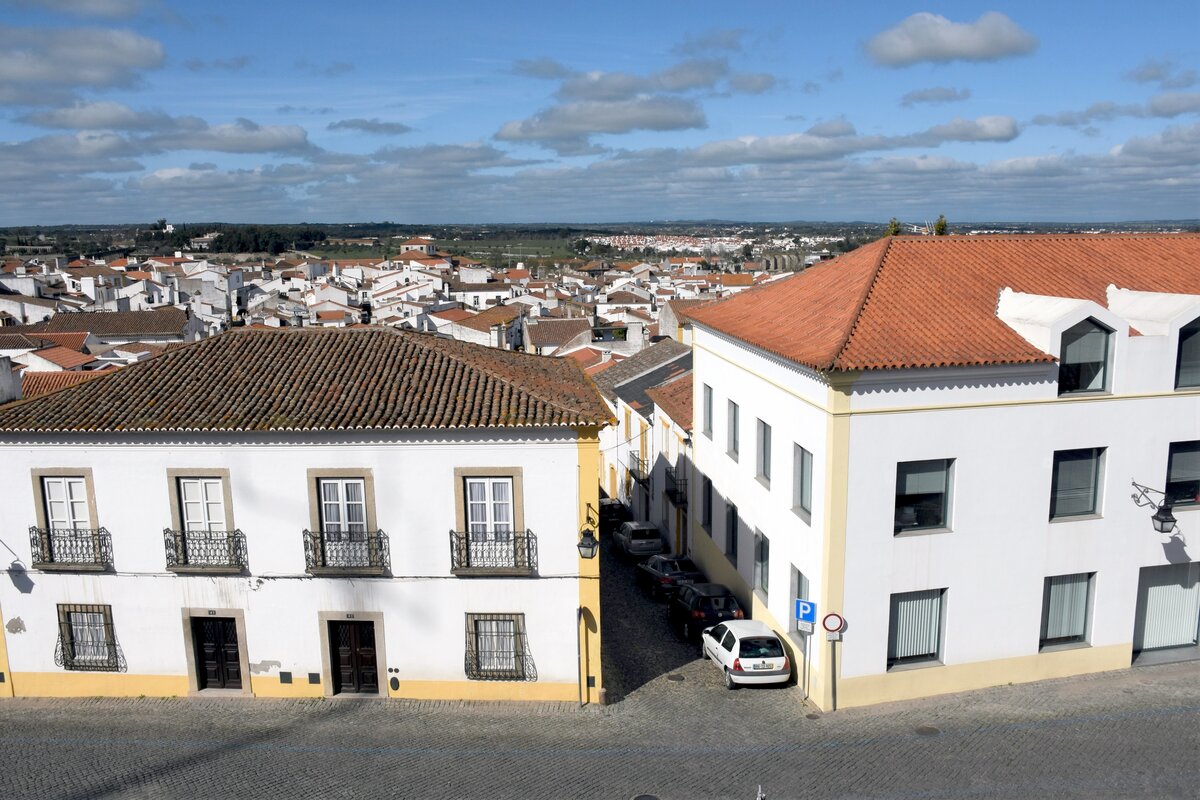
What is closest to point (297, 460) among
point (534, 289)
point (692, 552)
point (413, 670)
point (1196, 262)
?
point (413, 670)

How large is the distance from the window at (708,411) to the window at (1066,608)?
31.1ft

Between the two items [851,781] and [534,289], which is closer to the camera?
[851,781]

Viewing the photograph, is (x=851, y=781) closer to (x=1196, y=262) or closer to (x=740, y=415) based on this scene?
(x=740, y=415)

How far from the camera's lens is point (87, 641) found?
1870cm

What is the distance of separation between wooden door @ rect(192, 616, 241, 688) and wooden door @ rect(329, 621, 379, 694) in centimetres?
191

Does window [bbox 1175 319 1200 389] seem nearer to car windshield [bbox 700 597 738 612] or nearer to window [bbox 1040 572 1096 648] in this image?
window [bbox 1040 572 1096 648]

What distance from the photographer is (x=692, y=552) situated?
27891 millimetres

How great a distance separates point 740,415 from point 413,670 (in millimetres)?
9630

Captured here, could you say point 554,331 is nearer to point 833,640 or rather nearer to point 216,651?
point 216,651

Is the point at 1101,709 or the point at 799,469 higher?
the point at 799,469

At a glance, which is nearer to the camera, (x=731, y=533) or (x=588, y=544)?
(x=588, y=544)

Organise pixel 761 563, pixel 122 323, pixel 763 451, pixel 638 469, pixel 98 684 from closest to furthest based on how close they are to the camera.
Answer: pixel 98 684 < pixel 763 451 < pixel 761 563 < pixel 638 469 < pixel 122 323

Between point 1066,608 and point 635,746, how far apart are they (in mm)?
9255

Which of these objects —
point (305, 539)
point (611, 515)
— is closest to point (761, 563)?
point (305, 539)
